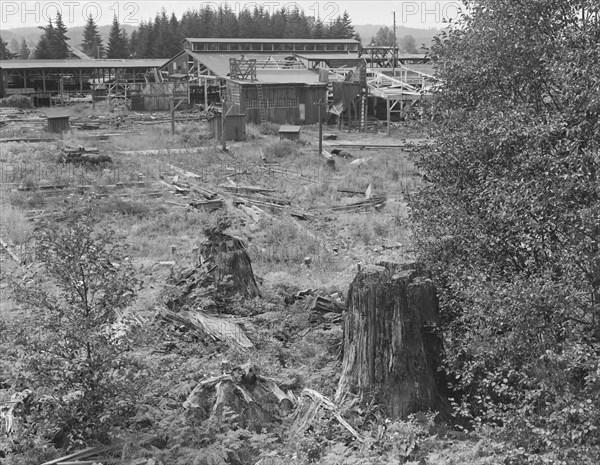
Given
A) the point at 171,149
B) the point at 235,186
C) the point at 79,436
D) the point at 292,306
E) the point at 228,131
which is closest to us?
the point at 79,436

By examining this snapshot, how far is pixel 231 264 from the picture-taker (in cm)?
1234

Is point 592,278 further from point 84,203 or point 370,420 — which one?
point 84,203

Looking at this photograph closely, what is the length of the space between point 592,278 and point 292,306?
6.23 metres

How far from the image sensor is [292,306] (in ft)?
39.2

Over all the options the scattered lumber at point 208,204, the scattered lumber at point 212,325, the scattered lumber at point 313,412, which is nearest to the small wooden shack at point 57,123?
the scattered lumber at point 208,204

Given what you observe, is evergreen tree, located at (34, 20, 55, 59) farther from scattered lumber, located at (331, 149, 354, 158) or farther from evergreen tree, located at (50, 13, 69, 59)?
scattered lumber, located at (331, 149, 354, 158)

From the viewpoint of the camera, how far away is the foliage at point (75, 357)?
7465 millimetres

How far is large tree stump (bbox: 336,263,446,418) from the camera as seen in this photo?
315 inches

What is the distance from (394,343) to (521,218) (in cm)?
201

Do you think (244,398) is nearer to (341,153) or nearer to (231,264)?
(231,264)

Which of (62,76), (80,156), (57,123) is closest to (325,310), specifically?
(80,156)

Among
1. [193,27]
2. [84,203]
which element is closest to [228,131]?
[84,203]

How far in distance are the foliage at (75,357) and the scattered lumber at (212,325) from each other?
8.67 ft

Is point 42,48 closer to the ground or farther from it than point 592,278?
farther from it
